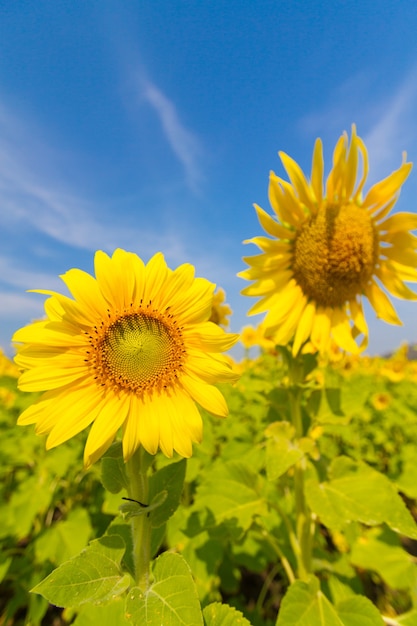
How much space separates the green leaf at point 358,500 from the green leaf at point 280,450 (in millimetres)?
237

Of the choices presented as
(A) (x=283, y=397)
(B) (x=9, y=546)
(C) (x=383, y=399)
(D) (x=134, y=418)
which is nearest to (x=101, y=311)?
(D) (x=134, y=418)

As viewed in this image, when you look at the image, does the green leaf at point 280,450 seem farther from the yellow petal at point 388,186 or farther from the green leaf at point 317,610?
the yellow petal at point 388,186

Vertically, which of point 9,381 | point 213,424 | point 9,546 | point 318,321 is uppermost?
point 9,381

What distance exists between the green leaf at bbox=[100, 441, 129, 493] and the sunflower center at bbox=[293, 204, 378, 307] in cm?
142

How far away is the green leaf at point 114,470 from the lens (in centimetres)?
125

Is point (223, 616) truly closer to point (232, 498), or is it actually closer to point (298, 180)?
point (232, 498)

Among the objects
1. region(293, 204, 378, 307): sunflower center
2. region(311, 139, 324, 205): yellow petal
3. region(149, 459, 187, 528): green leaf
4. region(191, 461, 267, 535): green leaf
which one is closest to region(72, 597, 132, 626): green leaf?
region(149, 459, 187, 528): green leaf

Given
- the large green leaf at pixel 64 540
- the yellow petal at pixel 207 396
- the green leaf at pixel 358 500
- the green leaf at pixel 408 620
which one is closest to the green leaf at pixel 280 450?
the green leaf at pixel 358 500

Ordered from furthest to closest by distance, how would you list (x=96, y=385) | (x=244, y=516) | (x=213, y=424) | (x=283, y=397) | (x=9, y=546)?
(x=213, y=424)
(x=9, y=546)
(x=283, y=397)
(x=244, y=516)
(x=96, y=385)

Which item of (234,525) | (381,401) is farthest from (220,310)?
(381,401)

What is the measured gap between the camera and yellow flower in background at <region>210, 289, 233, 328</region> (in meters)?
3.95

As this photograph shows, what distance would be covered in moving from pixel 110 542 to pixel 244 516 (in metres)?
1.00

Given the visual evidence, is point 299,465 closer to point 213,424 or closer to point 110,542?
point 110,542

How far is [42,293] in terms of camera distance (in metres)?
1.23
